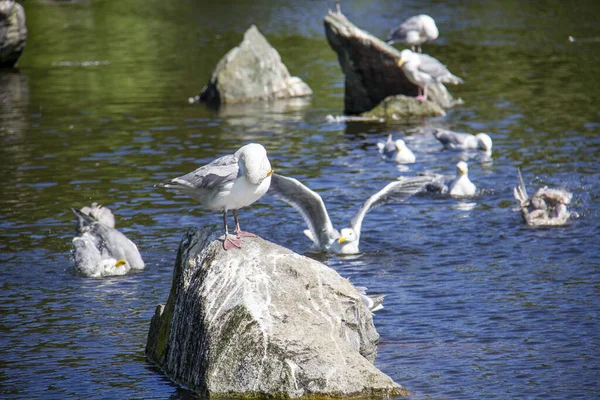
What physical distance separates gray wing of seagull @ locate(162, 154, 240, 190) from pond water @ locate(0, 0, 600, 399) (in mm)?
1687

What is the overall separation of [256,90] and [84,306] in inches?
600

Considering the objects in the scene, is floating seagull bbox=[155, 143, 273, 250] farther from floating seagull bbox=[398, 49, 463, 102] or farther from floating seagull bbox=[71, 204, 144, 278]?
floating seagull bbox=[398, 49, 463, 102]

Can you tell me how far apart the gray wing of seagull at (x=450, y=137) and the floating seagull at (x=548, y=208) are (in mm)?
5178

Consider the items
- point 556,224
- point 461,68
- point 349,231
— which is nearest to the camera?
point 349,231

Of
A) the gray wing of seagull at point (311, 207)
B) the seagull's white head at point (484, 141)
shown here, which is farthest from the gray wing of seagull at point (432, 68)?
the gray wing of seagull at point (311, 207)

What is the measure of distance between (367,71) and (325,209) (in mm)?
11228

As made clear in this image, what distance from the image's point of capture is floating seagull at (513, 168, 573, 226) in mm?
13500

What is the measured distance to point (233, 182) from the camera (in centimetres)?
836

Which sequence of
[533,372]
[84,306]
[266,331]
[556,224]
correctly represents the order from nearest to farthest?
[266,331] → [533,372] → [84,306] → [556,224]

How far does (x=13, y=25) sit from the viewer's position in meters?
31.4

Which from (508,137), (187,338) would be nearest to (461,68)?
(508,137)

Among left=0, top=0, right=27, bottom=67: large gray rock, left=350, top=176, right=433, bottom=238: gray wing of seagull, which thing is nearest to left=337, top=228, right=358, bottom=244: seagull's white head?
left=350, top=176, right=433, bottom=238: gray wing of seagull

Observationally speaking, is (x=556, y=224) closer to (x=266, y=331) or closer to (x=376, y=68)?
(x=266, y=331)

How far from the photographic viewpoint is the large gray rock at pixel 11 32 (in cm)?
3102
